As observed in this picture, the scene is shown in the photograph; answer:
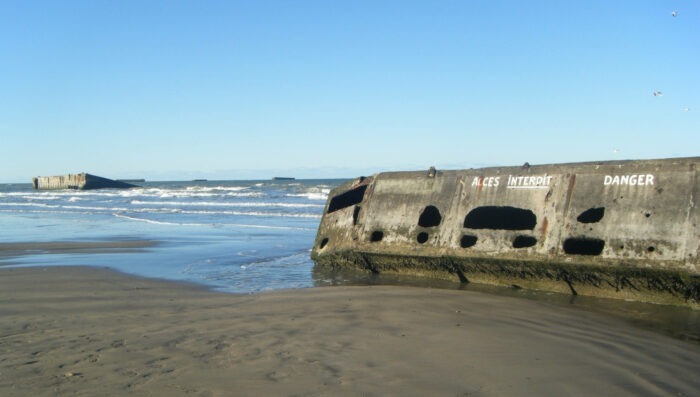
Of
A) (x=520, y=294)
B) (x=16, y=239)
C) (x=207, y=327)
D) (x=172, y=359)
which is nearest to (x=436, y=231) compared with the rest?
(x=520, y=294)

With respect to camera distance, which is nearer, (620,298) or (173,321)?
(173,321)

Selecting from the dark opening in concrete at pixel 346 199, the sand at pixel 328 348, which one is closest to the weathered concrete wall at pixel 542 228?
the dark opening in concrete at pixel 346 199

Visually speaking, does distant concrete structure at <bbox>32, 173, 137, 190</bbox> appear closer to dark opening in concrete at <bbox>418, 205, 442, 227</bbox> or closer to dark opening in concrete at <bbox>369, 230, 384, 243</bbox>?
dark opening in concrete at <bbox>369, 230, 384, 243</bbox>

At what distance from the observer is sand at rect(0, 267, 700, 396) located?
4039mm

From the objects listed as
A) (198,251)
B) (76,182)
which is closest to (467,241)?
(198,251)

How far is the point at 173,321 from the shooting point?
598 centimetres

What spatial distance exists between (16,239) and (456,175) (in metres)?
12.0

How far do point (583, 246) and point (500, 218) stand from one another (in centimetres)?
196

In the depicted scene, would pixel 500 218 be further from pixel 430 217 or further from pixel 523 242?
pixel 523 242

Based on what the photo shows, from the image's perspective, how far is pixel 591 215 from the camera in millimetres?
7500

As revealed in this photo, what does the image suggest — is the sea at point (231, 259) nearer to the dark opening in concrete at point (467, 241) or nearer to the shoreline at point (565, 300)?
the shoreline at point (565, 300)

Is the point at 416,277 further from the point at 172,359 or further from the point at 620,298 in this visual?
the point at 172,359

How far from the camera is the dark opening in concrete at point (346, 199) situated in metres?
10.2

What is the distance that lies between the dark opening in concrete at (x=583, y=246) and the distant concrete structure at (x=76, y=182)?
71.8m
